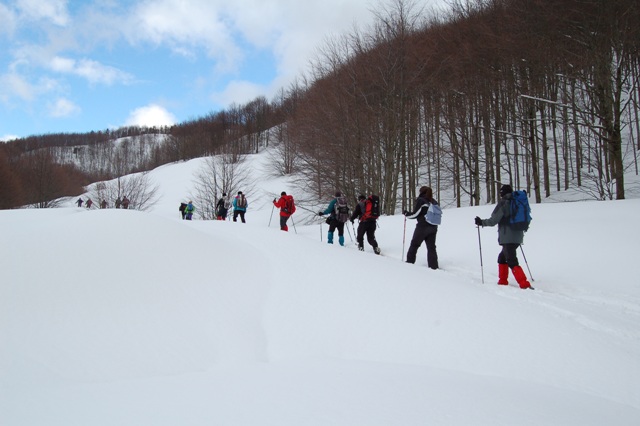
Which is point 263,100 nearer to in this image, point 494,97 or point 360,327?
point 494,97

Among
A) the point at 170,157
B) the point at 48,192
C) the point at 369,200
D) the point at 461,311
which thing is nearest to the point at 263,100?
the point at 170,157

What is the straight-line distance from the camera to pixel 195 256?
4637 millimetres

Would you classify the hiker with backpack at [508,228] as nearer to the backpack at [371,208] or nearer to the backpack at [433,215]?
the backpack at [433,215]

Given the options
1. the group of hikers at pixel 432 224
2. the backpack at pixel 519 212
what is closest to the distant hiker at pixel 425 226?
the group of hikers at pixel 432 224

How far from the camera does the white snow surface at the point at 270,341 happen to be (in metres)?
2.20

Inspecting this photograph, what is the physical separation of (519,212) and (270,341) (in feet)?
18.1

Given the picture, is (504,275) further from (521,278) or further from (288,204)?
(288,204)

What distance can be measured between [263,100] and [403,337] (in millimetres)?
87209

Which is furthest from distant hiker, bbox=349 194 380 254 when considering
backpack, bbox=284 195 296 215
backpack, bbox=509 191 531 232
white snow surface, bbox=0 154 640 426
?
white snow surface, bbox=0 154 640 426

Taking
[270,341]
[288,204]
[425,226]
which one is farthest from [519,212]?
[288,204]

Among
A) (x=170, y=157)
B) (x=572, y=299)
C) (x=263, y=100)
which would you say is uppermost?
(x=263, y=100)

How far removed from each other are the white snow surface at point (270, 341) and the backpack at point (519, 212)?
54.4 inches

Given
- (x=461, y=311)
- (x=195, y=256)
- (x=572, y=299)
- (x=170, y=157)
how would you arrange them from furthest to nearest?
(x=170, y=157) < (x=572, y=299) < (x=195, y=256) < (x=461, y=311)

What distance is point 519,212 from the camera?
21.6 feet
